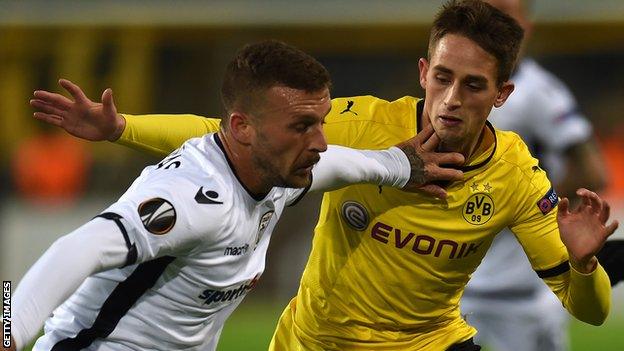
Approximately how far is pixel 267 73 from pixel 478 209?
125cm

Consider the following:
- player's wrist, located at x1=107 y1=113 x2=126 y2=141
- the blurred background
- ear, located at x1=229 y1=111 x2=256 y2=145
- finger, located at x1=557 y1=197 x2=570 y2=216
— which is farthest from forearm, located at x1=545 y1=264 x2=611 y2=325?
the blurred background

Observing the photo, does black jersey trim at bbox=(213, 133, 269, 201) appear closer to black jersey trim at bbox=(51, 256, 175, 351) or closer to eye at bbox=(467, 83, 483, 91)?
black jersey trim at bbox=(51, 256, 175, 351)

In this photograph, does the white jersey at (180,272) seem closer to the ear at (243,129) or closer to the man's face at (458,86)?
the ear at (243,129)

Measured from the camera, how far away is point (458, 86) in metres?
4.79

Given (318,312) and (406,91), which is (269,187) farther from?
(406,91)

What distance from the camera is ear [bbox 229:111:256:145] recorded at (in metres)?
4.23

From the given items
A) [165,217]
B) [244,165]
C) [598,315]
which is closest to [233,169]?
[244,165]

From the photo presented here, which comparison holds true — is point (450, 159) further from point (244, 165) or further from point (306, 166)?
point (244, 165)

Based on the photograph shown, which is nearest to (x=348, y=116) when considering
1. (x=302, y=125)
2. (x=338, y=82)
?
(x=302, y=125)

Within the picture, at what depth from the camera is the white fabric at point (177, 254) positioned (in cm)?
364

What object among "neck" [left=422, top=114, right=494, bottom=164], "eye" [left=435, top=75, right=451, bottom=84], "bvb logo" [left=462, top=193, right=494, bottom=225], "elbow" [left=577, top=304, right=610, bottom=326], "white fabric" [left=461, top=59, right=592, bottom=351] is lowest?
"white fabric" [left=461, top=59, right=592, bottom=351]

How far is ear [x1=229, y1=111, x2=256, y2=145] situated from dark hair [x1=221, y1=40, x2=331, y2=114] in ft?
0.09

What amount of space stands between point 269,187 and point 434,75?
94cm

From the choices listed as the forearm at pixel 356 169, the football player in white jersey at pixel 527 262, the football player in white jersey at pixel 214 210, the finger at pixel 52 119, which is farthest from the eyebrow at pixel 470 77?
the football player in white jersey at pixel 527 262
